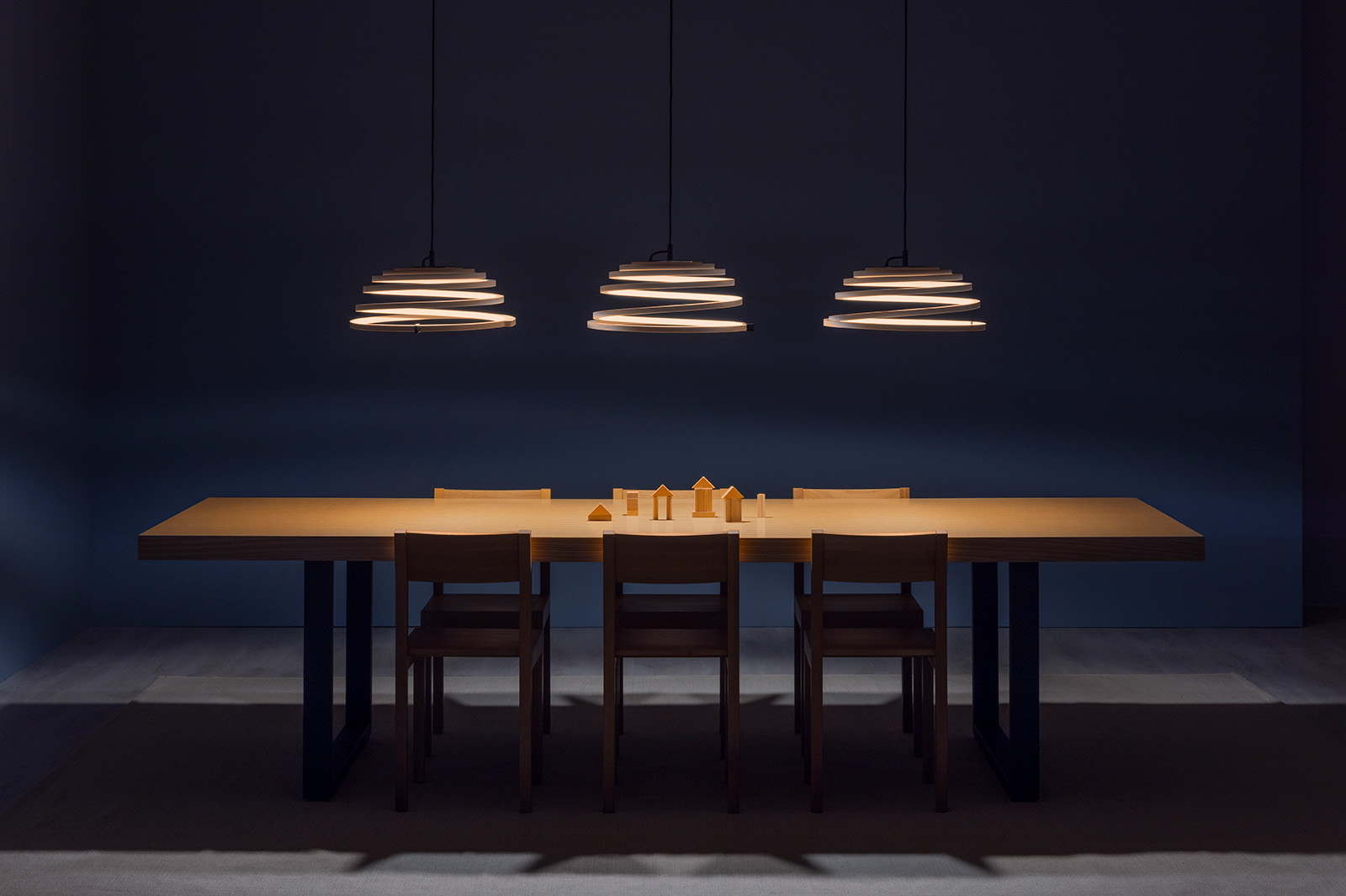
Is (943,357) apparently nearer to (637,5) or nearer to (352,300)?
(637,5)

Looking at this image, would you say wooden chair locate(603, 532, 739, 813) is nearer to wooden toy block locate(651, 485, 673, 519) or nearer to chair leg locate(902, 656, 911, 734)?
wooden toy block locate(651, 485, 673, 519)

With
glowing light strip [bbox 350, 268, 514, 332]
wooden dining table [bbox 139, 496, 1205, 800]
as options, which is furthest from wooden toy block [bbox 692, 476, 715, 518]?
glowing light strip [bbox 350, 268, 514, 332]

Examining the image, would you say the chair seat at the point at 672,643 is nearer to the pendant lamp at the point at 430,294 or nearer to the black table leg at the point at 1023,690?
the black table leg at the point at 1023,690

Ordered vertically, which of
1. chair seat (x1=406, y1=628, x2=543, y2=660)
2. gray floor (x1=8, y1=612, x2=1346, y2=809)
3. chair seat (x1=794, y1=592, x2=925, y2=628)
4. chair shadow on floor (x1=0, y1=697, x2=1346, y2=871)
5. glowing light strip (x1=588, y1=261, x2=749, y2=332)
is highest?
glowing light strip (x1=588, y1=261, x2=749, y2=332)

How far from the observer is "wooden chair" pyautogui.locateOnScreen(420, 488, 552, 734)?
4379 mm

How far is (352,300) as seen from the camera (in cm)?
657

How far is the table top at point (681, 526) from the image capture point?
153 inches

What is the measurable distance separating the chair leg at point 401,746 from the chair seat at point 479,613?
50cm

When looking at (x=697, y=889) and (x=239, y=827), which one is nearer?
(x=697, y=889)

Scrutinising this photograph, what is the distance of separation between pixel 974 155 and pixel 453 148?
3130 mm

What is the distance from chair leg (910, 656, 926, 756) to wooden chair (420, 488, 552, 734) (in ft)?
4.85

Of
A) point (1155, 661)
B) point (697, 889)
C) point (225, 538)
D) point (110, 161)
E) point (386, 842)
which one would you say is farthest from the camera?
point (110, 161)

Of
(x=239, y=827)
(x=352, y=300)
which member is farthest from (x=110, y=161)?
(x=239, y=827)

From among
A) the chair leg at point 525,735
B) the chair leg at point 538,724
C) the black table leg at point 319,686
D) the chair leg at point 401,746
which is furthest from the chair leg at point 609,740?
the black table leg at point 319,686
